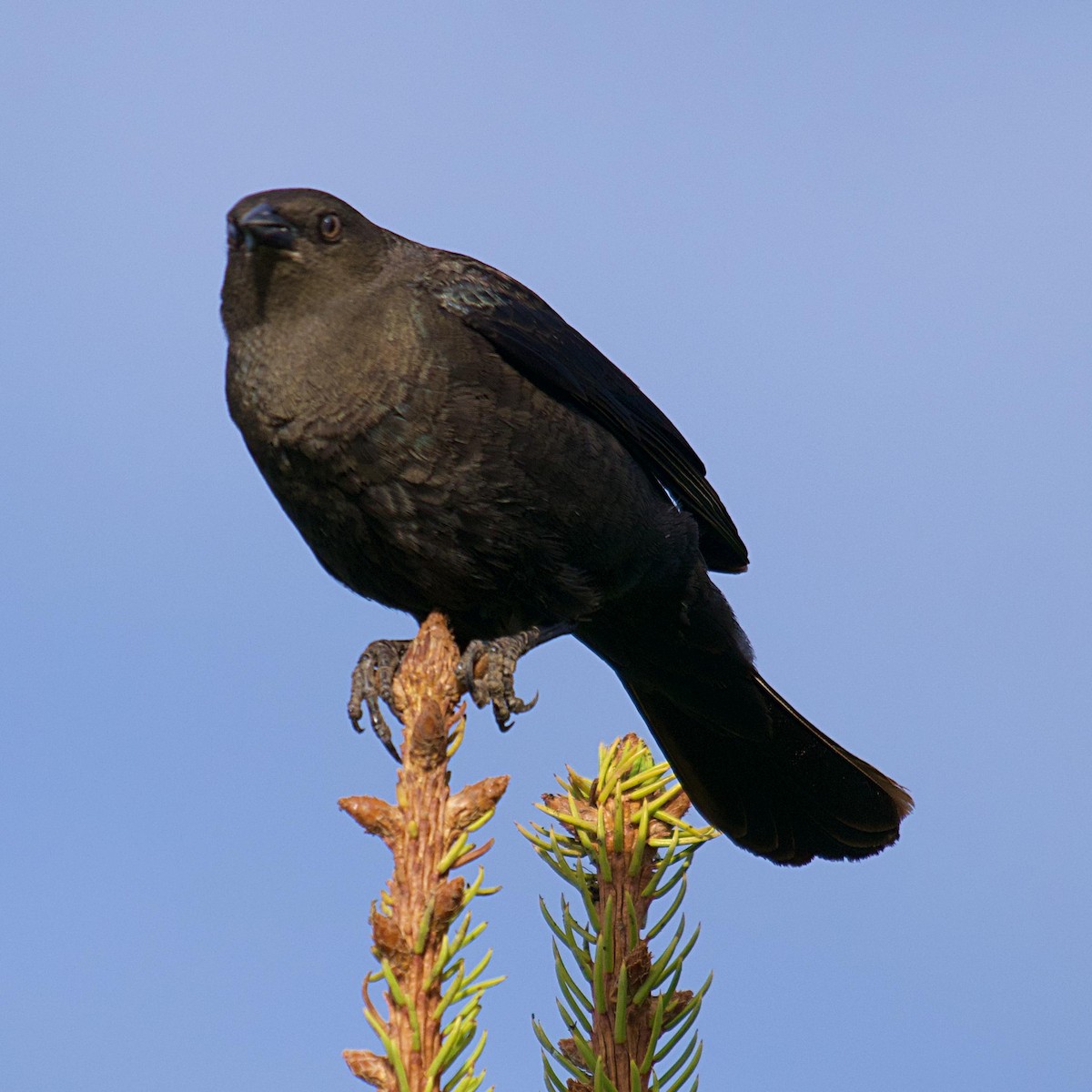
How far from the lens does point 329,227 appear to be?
4672mm

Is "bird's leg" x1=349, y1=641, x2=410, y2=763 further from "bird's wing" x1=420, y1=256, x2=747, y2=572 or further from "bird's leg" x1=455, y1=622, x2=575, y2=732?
"bird's wing" x1=420, y1=256, x2=747, y2=572

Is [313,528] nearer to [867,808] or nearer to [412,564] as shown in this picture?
[412,564]

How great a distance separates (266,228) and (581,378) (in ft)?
3.90

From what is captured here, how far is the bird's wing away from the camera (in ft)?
15.5

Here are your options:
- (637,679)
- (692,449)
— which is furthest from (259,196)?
(637,679)

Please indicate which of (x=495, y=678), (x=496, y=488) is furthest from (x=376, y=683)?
(x=496, y=488)

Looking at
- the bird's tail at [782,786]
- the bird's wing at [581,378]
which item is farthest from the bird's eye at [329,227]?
the bird's tail at [782,786]

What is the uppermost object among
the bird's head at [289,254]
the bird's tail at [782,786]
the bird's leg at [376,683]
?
the bird's head at [289,254]

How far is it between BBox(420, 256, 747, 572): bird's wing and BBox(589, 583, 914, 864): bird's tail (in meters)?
0.31

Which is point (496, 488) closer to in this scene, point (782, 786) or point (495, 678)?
point (495, 678)

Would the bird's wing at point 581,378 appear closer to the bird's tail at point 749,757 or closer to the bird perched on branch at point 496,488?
the bird perched on branch at point 496,488

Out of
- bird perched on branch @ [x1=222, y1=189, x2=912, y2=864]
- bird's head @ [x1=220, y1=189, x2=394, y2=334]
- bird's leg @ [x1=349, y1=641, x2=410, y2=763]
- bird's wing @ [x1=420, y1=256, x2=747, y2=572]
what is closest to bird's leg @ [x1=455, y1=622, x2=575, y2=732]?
bird perched on branch @ [x1=222, y1=189, x2=912, y2=864]

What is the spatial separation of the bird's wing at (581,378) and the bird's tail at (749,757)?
12.3 inches

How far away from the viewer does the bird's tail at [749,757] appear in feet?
16.3
